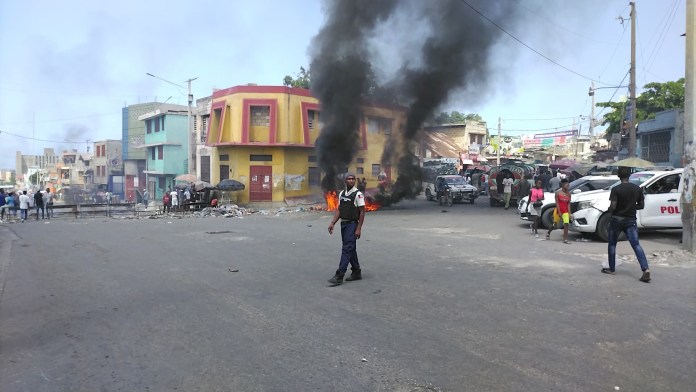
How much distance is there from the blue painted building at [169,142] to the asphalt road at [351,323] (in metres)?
31.4

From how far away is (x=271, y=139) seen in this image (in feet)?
90.1

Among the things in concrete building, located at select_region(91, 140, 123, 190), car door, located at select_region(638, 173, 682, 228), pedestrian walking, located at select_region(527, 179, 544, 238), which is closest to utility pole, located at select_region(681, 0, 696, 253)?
car door, located at select_region(638, 173, 682, 228)

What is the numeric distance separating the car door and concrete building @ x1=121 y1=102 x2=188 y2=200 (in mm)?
44265

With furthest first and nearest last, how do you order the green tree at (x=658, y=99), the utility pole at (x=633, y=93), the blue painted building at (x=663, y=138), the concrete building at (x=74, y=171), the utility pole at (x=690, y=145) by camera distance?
the concrete building at (x=74, y=171)
the green tree at (x=658, y=99)
the blue painted building at (x=663, y=138)
the utility pole at (x=633, y=93)
the utility pole at (x=690, y=145)

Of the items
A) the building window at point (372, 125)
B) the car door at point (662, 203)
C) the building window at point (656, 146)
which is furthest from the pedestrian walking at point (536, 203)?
the building window at point (372, 125)

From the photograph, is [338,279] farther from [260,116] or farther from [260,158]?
[260,158]

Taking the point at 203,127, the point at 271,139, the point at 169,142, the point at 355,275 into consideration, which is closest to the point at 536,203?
the point at 355,275

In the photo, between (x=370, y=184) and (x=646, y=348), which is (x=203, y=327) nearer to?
(x=646, y=348)

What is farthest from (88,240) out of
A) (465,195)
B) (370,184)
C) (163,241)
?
(370,184)

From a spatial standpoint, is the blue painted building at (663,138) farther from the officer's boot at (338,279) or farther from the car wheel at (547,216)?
the officer's boot at (338,279)

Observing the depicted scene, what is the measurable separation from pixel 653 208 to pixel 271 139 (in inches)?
807

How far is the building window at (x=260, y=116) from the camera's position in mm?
27734

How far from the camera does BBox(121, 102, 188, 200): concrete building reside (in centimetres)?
4741

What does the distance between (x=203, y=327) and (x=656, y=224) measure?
9.41m
